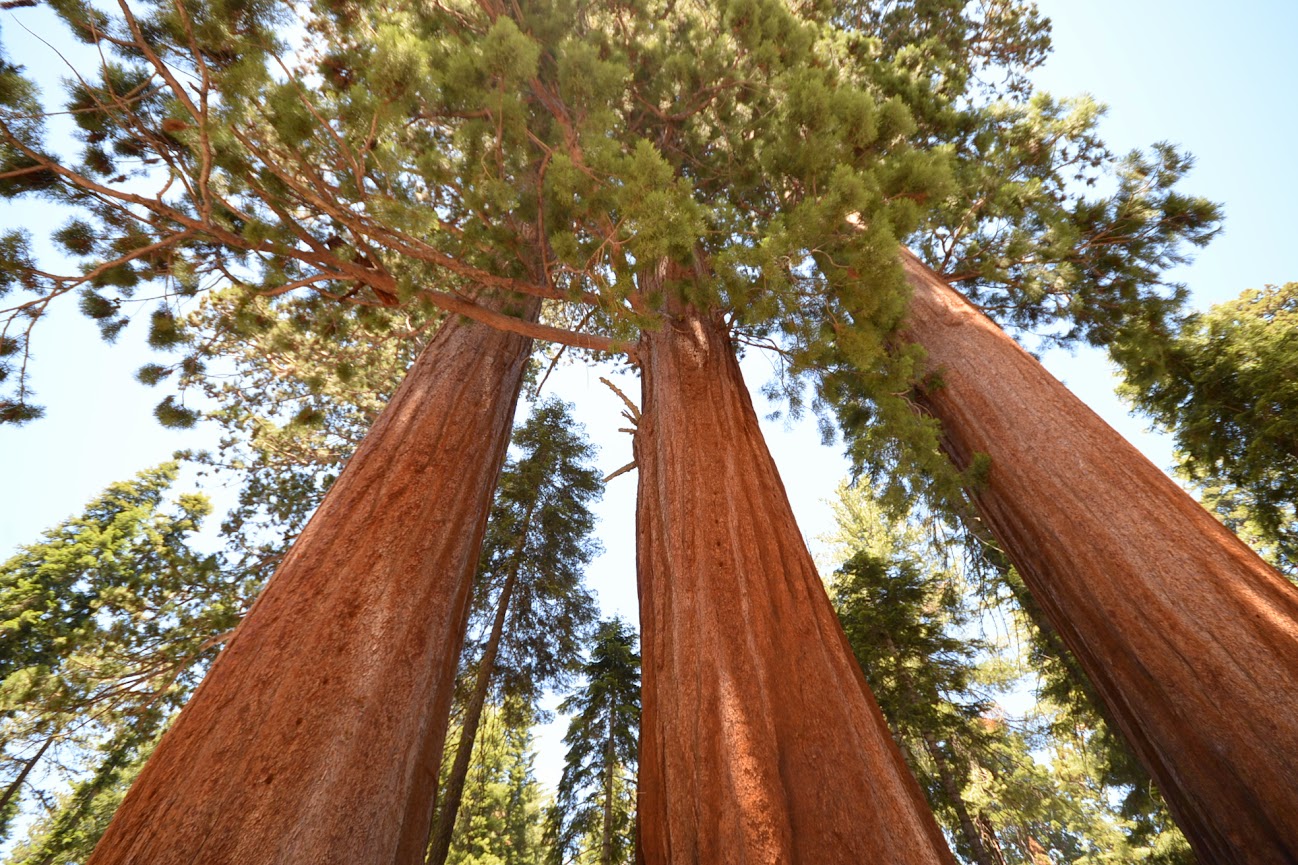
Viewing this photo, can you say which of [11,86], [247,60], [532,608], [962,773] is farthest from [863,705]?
[532,608]

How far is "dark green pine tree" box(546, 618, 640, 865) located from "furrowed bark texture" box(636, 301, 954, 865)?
5.73 m

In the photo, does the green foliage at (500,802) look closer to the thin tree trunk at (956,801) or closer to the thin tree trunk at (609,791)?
the thin tree trunk at (609,791)

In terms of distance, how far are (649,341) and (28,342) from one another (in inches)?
150

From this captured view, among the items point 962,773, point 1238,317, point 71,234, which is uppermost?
point 1238,317

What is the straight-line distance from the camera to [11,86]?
2902mm

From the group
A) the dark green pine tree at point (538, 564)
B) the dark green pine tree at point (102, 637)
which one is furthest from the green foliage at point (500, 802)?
the dark green pine tree at point (102, 637)

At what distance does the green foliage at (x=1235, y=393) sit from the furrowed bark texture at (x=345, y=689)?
18.1 ft

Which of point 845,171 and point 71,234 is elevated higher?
point 71,234

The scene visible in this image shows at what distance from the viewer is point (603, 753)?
8.41 metres

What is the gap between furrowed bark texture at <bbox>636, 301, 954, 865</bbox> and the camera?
5.44 ft

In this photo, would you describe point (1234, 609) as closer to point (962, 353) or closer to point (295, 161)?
point (962, 353)

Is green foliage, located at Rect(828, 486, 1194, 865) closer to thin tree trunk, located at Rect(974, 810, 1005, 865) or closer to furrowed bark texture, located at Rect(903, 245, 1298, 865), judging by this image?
Result: thin tree trunk, located at Rect(974, 810, 1005, 865)

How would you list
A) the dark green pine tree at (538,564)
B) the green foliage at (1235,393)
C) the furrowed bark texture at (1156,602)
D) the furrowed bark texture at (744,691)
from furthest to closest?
the dark green pine tree at (538,564) → the green foliage at (1235,393) → the furrowed bark texture at (1156,602) → the furrowed bark texture at (744,691)

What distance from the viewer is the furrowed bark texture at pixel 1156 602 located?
209cm
